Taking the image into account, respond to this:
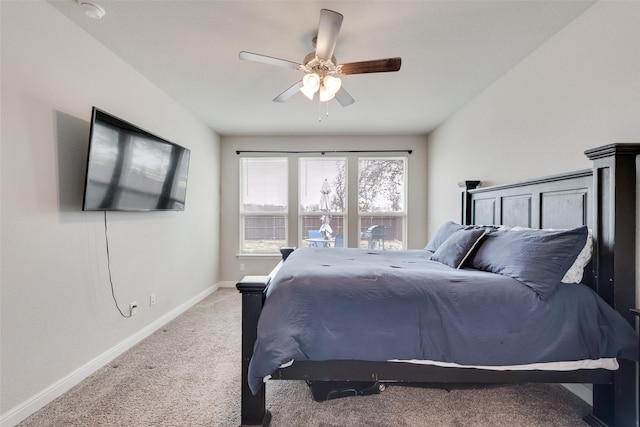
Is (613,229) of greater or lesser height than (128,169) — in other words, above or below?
below

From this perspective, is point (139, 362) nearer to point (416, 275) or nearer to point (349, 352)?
point (349, 352)

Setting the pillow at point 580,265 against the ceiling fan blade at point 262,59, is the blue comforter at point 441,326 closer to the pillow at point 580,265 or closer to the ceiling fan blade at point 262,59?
the pillow at point 580,265

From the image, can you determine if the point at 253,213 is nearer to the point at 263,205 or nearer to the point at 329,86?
the point at 263,205

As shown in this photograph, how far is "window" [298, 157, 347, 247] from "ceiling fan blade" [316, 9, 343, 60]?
2702mm

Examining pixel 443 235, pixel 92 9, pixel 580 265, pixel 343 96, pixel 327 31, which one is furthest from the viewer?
pixel 443 235

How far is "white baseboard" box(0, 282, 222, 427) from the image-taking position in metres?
1.59

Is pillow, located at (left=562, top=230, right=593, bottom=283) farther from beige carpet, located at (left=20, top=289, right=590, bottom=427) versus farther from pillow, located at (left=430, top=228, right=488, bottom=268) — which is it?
beige carpet, located at (left=20, top=289, right=590, bottom=427)

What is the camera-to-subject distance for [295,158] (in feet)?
15.0

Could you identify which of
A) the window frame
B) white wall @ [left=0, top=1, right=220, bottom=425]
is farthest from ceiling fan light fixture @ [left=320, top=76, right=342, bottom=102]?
the window frame

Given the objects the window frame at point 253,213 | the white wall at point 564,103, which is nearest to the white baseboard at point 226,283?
the window frame at point 253,213

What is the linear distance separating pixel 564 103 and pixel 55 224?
3508 mm

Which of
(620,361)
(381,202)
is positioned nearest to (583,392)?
(620,361)

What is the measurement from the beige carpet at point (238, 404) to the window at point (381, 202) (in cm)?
282

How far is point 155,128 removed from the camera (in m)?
2.87
